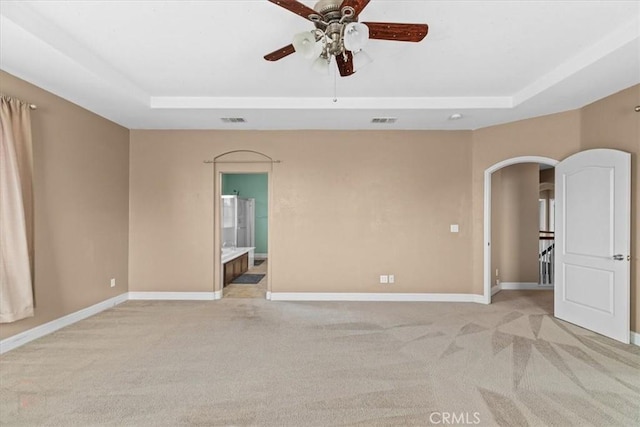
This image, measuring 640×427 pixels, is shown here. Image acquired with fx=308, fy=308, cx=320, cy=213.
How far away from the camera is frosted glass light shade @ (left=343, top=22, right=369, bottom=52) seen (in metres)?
1.76

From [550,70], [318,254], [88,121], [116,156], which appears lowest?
[318,254]

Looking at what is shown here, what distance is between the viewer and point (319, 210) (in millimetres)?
4859

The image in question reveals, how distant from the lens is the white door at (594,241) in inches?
127

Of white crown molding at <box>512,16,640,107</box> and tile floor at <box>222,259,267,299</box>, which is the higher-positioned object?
white crown molding at <box>512,16,640,107</box>

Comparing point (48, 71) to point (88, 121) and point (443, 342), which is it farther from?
point (443, 342)

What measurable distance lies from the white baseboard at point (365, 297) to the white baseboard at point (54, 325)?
2237 millimetres

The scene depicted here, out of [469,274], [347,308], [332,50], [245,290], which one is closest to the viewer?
[332,50]

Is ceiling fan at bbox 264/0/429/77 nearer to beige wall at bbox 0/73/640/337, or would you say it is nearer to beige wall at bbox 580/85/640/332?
beige wall at bbox 0/73/640/337

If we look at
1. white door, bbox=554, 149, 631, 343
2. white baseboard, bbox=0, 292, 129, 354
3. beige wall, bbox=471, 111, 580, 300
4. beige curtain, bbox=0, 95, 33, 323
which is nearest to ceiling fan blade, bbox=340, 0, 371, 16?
beige curtain, bbox=0, 95, 33, 323

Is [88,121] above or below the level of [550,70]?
below

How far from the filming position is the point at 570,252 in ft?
12.3

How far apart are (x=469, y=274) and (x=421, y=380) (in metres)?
2.73

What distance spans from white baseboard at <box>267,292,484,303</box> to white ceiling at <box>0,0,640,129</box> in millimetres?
2588

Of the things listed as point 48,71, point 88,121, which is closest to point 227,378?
point 48,71
